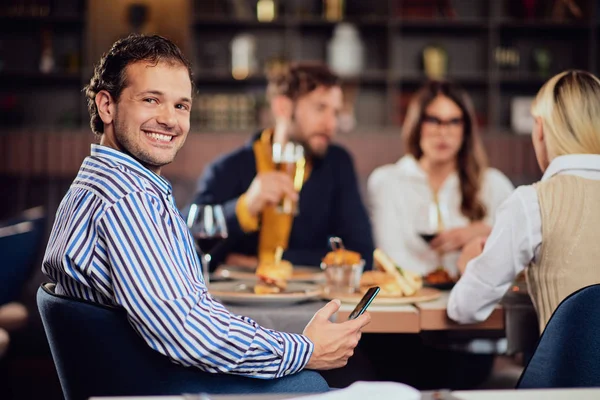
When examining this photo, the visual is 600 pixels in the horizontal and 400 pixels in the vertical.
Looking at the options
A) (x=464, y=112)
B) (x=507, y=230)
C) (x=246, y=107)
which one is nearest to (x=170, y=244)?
(x=507, y=230)

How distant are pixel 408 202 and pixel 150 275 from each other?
2094 mm

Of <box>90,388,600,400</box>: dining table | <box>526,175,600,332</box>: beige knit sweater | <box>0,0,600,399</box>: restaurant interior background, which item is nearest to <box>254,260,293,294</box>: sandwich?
<box>526,175,600,332</box>: beige knit sweater

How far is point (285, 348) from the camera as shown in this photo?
4.25 feet

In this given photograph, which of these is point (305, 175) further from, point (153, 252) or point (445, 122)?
point (153, 252)

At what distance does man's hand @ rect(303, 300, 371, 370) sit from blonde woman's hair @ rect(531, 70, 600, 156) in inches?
25.2

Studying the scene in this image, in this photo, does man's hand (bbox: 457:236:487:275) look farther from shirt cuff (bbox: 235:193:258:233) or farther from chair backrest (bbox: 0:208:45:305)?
chair backrest (bbox: 0:208:45:305)

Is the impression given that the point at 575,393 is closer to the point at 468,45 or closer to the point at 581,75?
the point at 581,75

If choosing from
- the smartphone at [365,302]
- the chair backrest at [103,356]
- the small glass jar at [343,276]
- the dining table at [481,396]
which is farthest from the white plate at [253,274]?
the dining table at [481,396]

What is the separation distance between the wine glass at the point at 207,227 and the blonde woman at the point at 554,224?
59cm

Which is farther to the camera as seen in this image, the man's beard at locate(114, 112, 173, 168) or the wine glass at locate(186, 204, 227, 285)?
the wine glass at locate(186, 204, 227, 285)

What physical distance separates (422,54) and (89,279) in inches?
182

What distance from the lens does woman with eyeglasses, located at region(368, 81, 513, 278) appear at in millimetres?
3023

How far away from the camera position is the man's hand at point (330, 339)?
136 centimetres

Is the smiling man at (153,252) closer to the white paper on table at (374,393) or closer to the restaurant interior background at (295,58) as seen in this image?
the white paper on table at (374,393)
